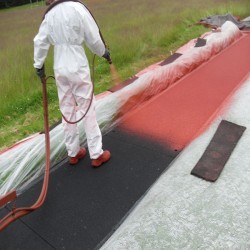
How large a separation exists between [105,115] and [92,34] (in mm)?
1139

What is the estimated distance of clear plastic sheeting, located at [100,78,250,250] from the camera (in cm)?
197

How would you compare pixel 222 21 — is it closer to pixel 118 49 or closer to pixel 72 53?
pixel 118 49

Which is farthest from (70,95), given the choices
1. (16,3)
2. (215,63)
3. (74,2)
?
(16,3)

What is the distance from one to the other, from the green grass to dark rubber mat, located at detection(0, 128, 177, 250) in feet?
4.20

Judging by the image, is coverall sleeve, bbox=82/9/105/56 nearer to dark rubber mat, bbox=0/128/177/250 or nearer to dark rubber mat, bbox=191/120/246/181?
dark rubber mat, bbox=0/128/177/250

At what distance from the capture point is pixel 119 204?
2.45 m

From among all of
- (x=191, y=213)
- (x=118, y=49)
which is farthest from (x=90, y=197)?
(x=118, y=49)

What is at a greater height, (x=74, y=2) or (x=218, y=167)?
(x=74, y=2)

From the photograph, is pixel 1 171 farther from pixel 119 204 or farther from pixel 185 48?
pixel 185 48

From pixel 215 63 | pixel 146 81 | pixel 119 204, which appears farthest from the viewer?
pixel 215 63

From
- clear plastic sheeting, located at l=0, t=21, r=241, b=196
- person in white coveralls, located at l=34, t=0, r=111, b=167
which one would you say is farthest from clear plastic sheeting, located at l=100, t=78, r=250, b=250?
clear plastic sheeting, located at l=0, t=21, r=241, b=196

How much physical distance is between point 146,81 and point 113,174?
5.40 ft

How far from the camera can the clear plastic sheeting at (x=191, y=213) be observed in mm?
1970

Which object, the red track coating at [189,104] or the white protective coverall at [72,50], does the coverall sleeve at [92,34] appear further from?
the red track coating at [189,104]
